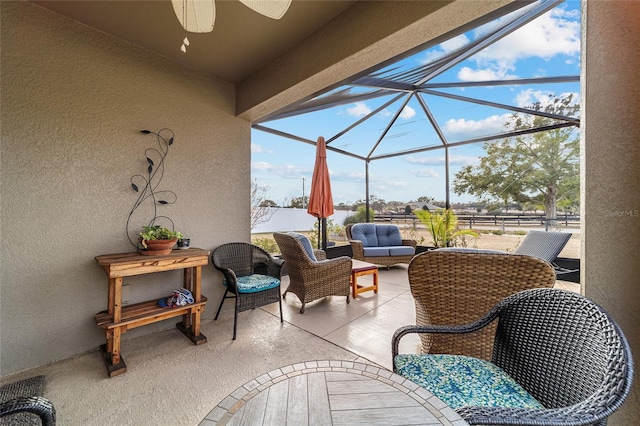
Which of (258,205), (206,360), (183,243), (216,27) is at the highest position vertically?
(216,27)

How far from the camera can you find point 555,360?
1.11 metres

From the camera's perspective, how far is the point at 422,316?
2150mm

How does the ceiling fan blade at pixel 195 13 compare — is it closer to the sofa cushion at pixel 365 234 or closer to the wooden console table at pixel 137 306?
the wooden console table at pixel 137 306

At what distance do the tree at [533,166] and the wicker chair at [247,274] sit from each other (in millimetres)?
4933

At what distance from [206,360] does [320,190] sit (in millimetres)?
3126

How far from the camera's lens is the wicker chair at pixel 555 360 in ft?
2.76

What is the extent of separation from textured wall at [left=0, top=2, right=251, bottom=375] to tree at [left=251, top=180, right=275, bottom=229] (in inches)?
66.5

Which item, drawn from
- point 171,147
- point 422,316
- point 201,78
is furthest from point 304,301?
point 201,78

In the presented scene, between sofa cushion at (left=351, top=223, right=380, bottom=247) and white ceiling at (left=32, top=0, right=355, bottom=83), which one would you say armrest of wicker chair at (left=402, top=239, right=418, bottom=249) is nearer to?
sofa cushion at (left=351, top=223, right=380, bottom=247)

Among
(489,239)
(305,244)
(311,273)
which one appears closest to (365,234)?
(489,239)

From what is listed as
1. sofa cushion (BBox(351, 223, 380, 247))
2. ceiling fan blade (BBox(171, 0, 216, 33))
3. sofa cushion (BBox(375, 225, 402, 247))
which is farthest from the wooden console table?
sofa cushion (BBox(375, 225, 402, 247))

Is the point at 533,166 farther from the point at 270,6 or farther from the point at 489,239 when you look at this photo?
the point at 270,6

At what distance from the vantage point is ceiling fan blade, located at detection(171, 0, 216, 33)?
1379mm

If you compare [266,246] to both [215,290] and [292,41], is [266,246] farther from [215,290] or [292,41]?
[292,41]
